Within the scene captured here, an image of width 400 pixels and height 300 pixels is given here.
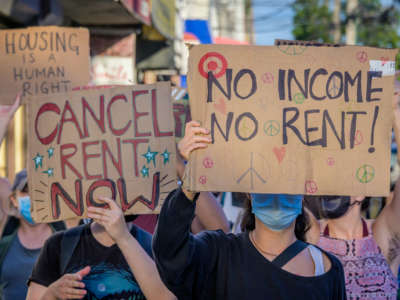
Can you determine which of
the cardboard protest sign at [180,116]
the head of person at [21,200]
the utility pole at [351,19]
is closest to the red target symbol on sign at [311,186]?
the cardboard protest sign at [180,116]

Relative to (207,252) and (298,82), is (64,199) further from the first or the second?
(298,82)

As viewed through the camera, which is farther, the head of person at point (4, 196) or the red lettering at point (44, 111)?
the head of person at point (4, 196)

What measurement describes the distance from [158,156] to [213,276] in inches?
30.9

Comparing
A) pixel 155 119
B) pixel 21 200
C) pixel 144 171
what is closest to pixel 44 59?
pixel 21 200

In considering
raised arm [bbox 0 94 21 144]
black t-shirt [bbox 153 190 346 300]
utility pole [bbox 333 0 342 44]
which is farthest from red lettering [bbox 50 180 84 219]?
utility pole [bbox 333 0 342 44]

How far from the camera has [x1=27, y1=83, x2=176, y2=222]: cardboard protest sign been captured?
2928mm

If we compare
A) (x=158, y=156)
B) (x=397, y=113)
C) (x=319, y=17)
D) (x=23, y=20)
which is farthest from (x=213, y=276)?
(x=319, y=17)

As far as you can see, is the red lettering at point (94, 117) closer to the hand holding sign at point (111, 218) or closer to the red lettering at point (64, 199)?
the red lettering at point (64, 199)

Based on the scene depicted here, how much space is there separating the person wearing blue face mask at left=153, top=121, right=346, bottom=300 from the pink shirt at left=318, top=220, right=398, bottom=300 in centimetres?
68

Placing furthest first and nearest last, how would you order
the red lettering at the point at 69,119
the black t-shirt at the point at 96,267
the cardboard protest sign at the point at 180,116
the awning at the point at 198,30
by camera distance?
the awning at the point at 198,30, the cardboard protest sign at the point at 180,116, the red lettering at the point at 69,119, the black t-shirt at the point at 96,267

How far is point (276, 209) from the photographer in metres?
2.51

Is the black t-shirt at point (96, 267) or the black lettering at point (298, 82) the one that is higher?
the black lettering at point (298, 82)

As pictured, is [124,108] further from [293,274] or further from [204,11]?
[204,11]

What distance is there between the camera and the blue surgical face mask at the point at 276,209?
251 centimetres
